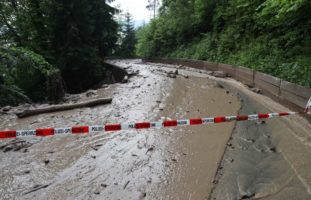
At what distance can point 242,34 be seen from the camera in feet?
54.1

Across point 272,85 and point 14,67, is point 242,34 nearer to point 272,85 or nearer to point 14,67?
point 272,85

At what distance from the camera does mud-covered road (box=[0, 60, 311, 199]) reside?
3523 millimetres

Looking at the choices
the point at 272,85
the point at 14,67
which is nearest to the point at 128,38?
the point at 14,67

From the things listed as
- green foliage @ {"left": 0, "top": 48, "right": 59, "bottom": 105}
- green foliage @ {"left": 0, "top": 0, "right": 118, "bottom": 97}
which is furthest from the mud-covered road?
green foliage @ {"left": 0, "top": 0, "right": 118, "bottom": 97}

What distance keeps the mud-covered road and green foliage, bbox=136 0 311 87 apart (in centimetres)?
314

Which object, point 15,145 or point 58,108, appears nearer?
point 15,145

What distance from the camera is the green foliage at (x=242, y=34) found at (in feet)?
29.0

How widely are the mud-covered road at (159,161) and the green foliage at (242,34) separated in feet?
10.3

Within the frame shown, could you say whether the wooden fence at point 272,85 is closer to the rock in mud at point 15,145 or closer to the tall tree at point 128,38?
the rock in mud at point 15,145

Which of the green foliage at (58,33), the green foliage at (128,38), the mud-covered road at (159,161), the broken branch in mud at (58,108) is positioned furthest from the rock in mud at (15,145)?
the green foliage at (128,38)

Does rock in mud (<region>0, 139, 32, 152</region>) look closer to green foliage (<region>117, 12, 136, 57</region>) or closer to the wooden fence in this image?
the wooden fence

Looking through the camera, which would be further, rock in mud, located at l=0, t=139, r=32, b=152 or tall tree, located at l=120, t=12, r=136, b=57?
tall tree, located at l=120, t=12, r=136, b=57

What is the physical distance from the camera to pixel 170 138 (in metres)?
5.39

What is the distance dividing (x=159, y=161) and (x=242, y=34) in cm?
1463
